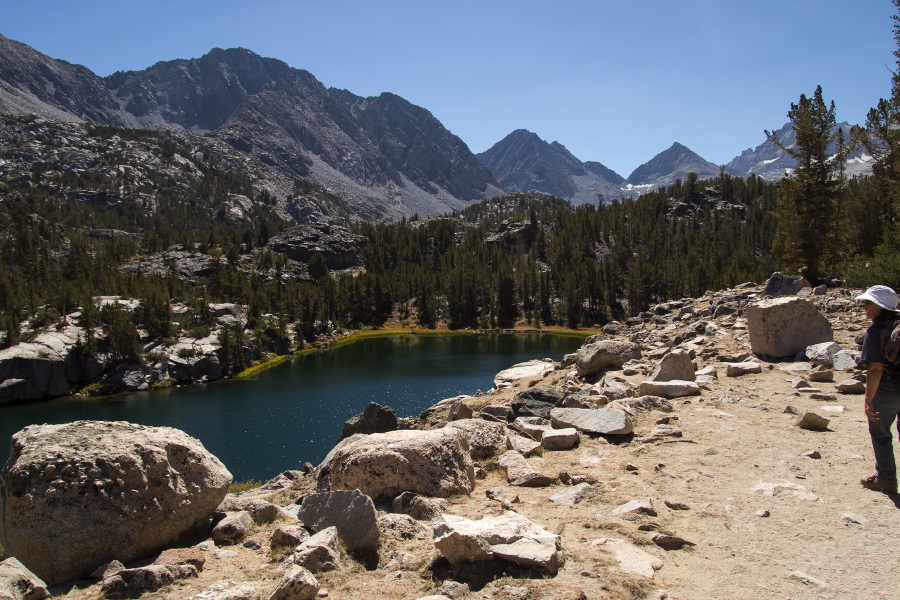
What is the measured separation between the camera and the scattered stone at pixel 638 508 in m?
7.32

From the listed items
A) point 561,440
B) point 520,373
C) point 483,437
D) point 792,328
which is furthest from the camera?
point 520,373

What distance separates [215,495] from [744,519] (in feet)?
26.3

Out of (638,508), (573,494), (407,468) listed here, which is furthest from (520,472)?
(638,508)

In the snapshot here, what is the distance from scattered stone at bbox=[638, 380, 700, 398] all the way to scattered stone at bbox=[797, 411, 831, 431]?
10.7 ft

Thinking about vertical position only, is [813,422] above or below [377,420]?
above

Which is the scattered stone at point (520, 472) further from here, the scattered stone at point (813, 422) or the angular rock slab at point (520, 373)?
the angular rock slab at point (520, 373)

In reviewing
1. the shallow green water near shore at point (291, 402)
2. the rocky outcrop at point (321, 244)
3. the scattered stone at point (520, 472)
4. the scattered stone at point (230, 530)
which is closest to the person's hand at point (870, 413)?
the scattered stone at point (520, 472)

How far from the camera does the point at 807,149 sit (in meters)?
32.0

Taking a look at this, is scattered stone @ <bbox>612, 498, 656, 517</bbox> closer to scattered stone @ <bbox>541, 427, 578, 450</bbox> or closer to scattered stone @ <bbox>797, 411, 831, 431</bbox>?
scattered stone @ <bbox>541, 427, 578, 450</bbox>

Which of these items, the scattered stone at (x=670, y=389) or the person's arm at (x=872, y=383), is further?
→ the scattered stone at (x=670, y=389)

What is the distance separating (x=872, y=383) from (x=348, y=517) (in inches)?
310

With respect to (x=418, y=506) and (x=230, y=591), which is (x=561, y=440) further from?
(x=230, y=591)

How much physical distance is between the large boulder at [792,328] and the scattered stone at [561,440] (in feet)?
30.8

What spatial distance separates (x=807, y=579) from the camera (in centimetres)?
545
